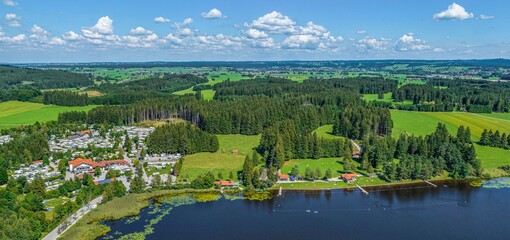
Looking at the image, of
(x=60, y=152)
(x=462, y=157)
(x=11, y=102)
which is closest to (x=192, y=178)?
(x=60, y=152)

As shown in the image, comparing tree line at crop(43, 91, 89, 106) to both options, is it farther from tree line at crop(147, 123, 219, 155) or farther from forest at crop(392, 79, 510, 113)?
forest at crop(392, 79, 510, 113)

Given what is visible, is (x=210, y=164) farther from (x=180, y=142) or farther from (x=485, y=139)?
(x=485, y=139)

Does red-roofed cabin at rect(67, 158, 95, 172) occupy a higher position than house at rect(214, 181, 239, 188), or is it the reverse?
red-roofed cabin at rect(67, 158, 95, 172)

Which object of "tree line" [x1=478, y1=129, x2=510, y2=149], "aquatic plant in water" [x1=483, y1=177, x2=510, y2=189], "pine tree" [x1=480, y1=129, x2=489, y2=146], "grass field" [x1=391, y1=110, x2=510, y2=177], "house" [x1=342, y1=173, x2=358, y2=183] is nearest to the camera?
"aquatic plant in water" [x1=483, y1=177, x2=510, y2=189]

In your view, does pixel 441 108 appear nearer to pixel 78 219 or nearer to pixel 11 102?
pixel 78 219

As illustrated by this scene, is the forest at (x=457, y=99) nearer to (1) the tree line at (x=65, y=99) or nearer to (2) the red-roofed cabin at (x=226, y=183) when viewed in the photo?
(2) the red-roofed cabin at (x=226, y=183)

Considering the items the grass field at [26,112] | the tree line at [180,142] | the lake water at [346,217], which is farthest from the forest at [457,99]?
the grass field at [26,112]

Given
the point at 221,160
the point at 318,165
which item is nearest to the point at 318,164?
the point at 318,165

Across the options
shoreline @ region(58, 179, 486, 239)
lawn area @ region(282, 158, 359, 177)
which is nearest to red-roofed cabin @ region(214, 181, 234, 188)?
shoreline @ region(58, 179, 486, 239)
